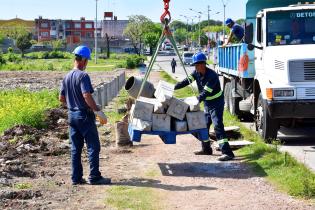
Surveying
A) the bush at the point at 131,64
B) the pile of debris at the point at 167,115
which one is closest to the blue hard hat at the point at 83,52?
the pile of debris at the point at 167,115

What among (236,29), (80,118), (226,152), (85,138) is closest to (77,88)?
(80,118)

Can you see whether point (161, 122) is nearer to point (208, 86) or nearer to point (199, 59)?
point (208, 86)

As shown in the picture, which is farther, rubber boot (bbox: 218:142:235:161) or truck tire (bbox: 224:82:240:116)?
truck tire (bbox: 224:82:240:116)

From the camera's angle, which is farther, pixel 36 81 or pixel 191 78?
pixel 36 81

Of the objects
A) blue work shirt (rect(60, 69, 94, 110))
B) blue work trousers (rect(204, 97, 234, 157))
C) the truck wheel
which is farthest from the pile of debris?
the truck wheel

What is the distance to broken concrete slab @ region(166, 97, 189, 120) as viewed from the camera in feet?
33.7

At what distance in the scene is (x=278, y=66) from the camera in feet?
41.2

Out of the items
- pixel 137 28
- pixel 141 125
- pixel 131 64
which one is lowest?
pixel 141 125

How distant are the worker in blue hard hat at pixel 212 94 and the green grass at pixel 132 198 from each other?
8.47 feet

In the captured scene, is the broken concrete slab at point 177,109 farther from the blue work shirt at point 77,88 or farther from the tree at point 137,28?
the tree at point 137,28

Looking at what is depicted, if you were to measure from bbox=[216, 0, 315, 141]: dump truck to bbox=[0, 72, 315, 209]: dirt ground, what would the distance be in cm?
167

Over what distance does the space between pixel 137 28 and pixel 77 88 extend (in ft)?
344

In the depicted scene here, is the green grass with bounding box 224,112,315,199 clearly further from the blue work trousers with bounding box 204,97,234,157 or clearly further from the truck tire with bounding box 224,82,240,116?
the truck tire with bounding box 224,82,240,116

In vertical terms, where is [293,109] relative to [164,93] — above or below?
below
